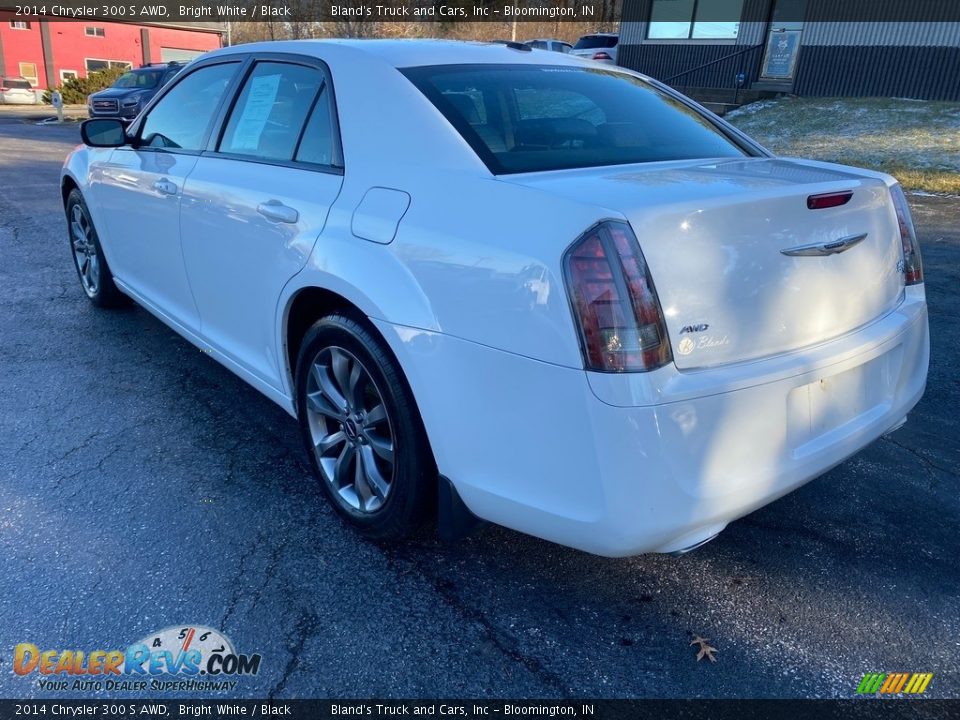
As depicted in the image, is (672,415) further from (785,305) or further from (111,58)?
(111,58)

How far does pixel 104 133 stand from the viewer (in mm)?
4176

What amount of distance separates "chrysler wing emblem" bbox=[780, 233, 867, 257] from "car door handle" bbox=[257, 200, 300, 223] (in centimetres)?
167

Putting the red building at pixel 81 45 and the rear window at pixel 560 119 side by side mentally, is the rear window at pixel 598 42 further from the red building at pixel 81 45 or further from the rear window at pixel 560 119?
the red building at pixel 81 45

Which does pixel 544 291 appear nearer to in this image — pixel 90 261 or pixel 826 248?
pixel 826 248

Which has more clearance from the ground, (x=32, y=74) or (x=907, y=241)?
(x=907, y=241)

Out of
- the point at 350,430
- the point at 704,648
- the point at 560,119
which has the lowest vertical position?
the point at 704,648

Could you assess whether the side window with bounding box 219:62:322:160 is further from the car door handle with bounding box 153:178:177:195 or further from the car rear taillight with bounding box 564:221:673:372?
the car rear taillight with bounding box 564:221:673:372

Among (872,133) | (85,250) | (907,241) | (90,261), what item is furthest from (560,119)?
(872,133)

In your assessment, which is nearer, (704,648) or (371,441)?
(704,648)

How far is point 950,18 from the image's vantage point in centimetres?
1459

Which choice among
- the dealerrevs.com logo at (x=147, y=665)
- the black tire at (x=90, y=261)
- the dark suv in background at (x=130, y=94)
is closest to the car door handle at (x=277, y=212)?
the dealerrevs.com logo at (x=147, y=665)

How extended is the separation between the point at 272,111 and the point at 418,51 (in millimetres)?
706

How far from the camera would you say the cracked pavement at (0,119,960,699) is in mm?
2102

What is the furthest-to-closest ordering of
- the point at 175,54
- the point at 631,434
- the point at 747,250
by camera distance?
the point at 175,54 < the point at 747,250 < the point at 631,434
